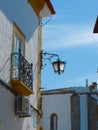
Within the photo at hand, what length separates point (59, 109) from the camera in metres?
36.7

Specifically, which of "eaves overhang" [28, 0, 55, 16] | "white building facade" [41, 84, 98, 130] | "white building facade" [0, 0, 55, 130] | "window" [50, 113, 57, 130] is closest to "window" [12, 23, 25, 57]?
"white building facade" [0, 0, 55, 130]

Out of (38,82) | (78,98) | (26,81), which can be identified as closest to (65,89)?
(78,98)

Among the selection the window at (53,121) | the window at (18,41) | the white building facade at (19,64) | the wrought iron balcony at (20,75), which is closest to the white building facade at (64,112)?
the window at (53,121)

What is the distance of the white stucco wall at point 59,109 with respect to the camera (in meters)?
36.5

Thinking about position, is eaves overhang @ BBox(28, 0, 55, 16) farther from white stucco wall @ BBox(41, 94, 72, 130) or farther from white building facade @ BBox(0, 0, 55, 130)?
white stucco wall @ BBox(41, 94, 72, 130)

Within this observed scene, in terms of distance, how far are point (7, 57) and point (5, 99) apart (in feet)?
4.18

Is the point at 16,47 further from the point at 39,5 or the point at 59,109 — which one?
the point at 59,109

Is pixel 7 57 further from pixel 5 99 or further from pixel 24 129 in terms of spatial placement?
pixel 24 129

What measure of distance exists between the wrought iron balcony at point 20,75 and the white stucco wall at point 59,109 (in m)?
21.7

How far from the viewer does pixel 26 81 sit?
14.9 m

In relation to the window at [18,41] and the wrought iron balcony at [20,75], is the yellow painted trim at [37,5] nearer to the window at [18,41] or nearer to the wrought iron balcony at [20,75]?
the window at [18,41]

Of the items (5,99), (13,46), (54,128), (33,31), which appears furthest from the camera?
(54,128)

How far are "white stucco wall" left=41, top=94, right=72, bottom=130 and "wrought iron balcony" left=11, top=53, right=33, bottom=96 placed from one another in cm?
2171

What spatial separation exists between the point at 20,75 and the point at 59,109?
22.8 m
